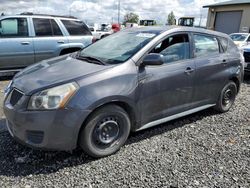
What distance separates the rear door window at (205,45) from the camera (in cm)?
419

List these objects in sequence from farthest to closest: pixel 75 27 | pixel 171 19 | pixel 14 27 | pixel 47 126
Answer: pixel 171 19, pixel 75 27, pixel 14 27, pixel 47 126

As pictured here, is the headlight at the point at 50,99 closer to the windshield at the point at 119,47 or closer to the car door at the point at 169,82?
the windshield at the point at 119,47

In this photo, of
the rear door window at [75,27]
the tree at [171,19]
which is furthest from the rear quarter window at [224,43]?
the tree at [171,19]

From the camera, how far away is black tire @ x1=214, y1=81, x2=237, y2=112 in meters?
4.82

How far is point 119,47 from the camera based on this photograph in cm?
381

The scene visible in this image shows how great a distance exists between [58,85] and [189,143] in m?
2.10

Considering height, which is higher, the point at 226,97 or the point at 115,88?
the point at 115,88

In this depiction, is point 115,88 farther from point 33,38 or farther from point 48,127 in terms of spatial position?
point 33,38

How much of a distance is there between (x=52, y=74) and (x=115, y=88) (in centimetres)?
81

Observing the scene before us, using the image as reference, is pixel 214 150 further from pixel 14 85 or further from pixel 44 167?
pixel 14 85

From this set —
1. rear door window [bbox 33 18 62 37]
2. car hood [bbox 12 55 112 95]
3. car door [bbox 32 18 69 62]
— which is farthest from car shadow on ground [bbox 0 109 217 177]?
rear door window [bbox 33 18 62 37]

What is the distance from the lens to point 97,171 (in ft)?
10.0

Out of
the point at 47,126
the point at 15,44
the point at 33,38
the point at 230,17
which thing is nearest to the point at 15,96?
the point at 47,126

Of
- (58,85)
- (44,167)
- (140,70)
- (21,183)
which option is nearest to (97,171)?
(44,167)
